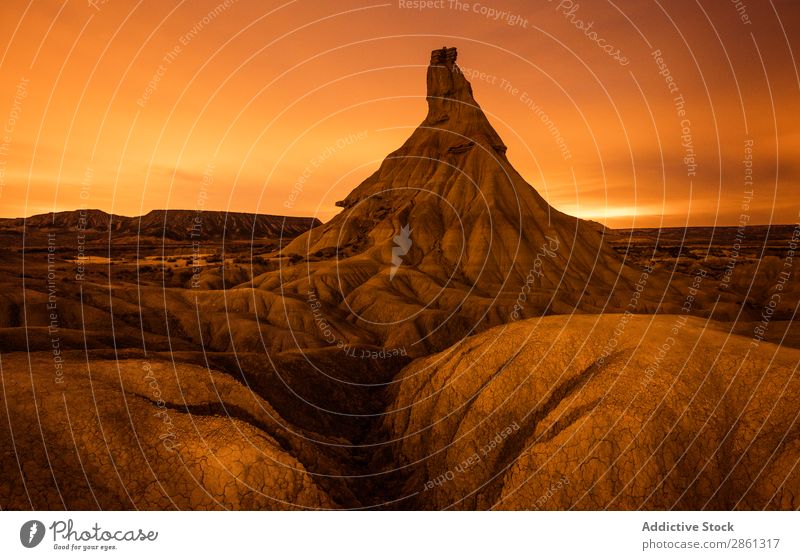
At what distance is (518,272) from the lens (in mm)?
68875

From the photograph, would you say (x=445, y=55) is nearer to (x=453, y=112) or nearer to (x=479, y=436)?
(x=453, y=112)

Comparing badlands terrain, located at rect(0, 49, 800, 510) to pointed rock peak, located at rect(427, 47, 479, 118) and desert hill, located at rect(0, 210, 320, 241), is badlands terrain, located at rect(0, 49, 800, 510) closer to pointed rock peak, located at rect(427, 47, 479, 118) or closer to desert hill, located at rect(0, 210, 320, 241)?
pointed rock peak, located at rect(427, 47, 479, 118)

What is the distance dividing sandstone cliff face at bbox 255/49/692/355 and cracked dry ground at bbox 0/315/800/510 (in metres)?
29.5

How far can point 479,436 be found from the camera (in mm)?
16391

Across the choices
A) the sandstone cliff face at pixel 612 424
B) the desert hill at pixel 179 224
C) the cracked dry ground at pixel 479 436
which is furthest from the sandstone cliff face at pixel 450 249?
the desert hill at pixel 179 224

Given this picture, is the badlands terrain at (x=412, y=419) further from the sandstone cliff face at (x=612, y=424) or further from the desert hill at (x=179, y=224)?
the desert hill at (x=179, y=224)

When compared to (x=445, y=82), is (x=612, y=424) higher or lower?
lower

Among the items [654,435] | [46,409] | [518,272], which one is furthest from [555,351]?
[518,272]

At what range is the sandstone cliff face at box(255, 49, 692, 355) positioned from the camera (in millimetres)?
55625

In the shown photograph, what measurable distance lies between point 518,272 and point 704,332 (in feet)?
173
